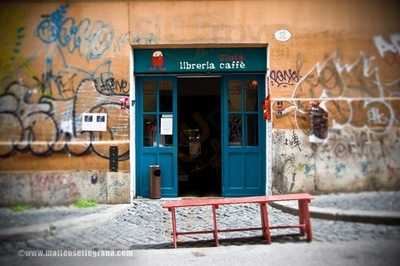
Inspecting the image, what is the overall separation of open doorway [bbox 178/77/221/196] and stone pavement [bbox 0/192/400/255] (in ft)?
7.06

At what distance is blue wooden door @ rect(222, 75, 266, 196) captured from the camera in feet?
28.9

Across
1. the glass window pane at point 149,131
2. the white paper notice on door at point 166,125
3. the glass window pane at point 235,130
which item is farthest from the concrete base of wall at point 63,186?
the glass window pane at point 235,130

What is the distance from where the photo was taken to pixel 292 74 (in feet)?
27.5

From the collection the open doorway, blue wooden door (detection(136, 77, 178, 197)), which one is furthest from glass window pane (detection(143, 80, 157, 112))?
the open doorway

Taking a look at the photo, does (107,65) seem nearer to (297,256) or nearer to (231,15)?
(231,15)

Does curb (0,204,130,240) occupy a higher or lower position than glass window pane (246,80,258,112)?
lower

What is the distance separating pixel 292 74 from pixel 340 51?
2.86 feet

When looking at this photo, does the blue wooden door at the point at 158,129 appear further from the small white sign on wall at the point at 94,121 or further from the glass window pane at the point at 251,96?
the glass window pane at the point at 251,96

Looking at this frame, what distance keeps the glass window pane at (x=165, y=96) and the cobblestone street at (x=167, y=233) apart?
2103 mm

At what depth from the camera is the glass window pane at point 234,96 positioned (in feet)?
29.0

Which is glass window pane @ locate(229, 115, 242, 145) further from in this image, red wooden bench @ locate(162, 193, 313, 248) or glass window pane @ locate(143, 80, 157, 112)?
red wooden bench @ locate(162, 193, 313, 248)

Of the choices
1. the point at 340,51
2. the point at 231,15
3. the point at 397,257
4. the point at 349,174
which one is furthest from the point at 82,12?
the point at 397,257

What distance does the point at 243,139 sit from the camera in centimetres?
888

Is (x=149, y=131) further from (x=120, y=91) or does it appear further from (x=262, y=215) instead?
(x=262, y=215)
